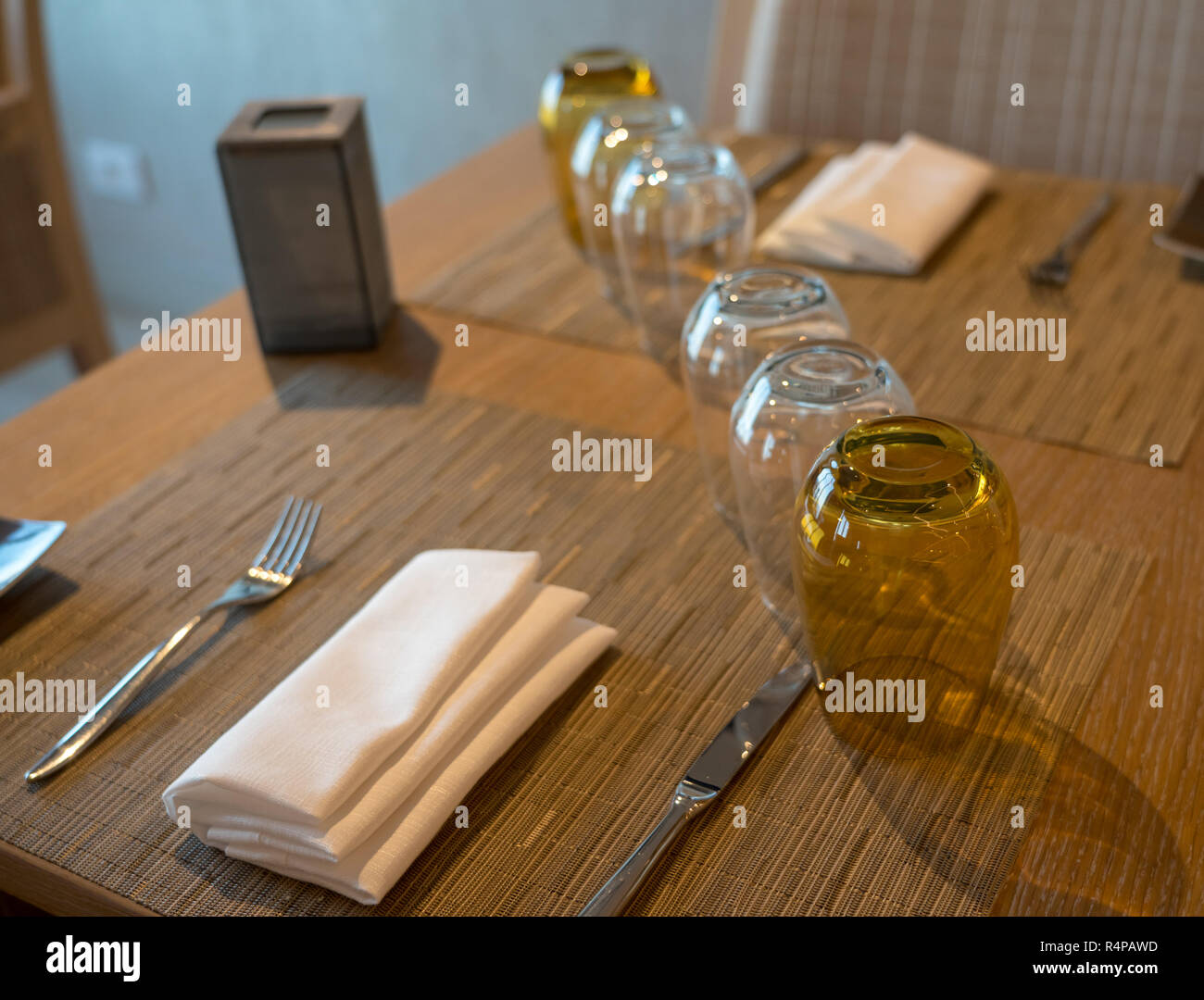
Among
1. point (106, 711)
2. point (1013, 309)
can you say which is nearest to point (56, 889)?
point (106, 711)

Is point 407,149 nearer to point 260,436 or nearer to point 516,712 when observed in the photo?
point 260,436

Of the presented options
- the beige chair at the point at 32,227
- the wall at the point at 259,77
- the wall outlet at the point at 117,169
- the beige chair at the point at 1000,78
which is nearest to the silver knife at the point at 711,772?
the beige chair at the point at 1000,78

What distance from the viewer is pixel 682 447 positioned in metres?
0.88

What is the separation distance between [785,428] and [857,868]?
24cm

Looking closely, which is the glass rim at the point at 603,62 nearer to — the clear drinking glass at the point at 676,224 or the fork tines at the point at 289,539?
the clear drinking glass at the point at 676,224

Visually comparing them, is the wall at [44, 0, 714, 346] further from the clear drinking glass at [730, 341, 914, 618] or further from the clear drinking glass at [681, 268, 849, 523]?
the clear drinking glass at [730, 341, 914, 618]

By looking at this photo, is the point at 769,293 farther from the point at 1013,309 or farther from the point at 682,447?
the point at 1013,309

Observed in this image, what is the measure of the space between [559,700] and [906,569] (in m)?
0.21

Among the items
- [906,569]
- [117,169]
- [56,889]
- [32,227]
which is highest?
[906,569]

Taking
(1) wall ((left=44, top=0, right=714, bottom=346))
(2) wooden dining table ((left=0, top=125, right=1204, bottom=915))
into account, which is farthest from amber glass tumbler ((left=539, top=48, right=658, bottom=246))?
(1) wall ((left=44, top=0, right=714, bottom=346))

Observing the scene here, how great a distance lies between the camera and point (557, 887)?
1.79 ft

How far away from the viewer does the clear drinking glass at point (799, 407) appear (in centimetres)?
65

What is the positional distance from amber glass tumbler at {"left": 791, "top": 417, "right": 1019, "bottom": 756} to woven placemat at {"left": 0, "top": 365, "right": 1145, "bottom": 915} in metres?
0.03

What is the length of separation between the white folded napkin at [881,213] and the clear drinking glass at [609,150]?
0.15 m
